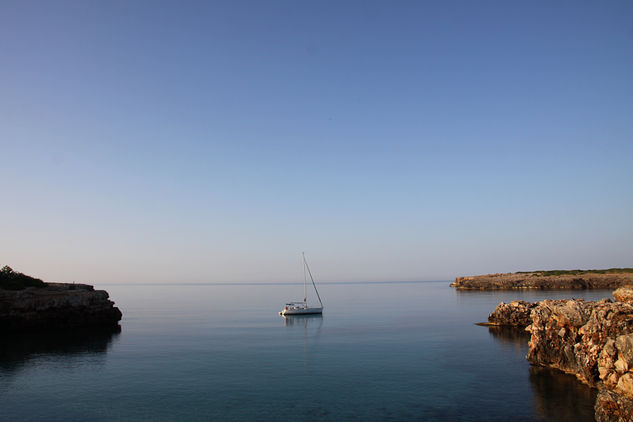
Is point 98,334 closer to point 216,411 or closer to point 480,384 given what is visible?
point 216,411

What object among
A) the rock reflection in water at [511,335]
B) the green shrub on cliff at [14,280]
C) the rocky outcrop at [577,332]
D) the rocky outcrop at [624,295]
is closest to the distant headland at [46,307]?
the green shrub on cliff at [14,280]

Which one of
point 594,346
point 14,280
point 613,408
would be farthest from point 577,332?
point 14,280

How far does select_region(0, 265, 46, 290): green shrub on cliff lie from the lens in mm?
74188

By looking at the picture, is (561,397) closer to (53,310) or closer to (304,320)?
(304,320)

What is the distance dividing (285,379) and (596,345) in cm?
2685

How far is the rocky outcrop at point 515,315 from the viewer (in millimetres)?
67500

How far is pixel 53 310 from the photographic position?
72.6 metres

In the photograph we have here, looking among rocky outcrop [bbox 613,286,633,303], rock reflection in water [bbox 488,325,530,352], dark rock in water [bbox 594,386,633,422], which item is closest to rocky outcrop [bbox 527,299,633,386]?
rocky outcrop [bbox 613,286,633,303]

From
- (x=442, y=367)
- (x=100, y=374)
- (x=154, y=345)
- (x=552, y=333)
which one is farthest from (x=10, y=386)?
(x=552, y=333)

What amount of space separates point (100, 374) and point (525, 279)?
18906 cm

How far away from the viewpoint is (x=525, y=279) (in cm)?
18475

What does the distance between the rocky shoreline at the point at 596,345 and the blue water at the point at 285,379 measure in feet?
6.45

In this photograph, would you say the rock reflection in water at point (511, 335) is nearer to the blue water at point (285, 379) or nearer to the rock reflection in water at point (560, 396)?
the blue water at point (285, 379)

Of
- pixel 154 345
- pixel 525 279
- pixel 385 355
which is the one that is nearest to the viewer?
pixel 385 355
